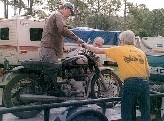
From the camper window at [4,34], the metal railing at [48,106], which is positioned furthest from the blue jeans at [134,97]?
the camper window at [4,34]

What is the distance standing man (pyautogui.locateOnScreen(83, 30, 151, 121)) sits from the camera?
4.68 meters

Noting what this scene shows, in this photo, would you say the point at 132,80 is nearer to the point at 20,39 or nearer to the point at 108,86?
the point at 108,86

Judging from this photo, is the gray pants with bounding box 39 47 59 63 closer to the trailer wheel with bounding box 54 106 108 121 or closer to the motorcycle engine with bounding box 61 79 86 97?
the motorcycle engine with bounding box 61 79 86 97

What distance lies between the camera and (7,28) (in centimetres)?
1739

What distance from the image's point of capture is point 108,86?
21.3 feet

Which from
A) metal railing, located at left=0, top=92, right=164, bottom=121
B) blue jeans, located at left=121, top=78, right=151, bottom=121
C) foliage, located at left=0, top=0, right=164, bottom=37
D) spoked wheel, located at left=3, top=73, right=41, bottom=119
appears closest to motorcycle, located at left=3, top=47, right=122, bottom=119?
spoked wheel, located at left=3, top=73, right=41, bottom=119

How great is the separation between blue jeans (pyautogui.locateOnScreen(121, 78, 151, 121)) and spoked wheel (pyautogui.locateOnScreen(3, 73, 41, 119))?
1603 mm

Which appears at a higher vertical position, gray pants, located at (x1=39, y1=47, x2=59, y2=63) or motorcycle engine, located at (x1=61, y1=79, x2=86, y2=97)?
gray pants, located at (x1=39, y1=47, x2=59, y2=63)

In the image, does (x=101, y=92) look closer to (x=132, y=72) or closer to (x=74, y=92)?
(x=74, y=92)

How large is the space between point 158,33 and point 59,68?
37637mm

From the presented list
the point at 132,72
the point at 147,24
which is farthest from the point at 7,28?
the point at 147,24

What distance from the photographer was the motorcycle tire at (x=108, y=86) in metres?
6.36

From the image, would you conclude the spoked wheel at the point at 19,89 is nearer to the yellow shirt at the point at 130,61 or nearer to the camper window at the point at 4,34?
the yellow shirt at the point at 130,61

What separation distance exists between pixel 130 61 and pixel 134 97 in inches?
18.7
